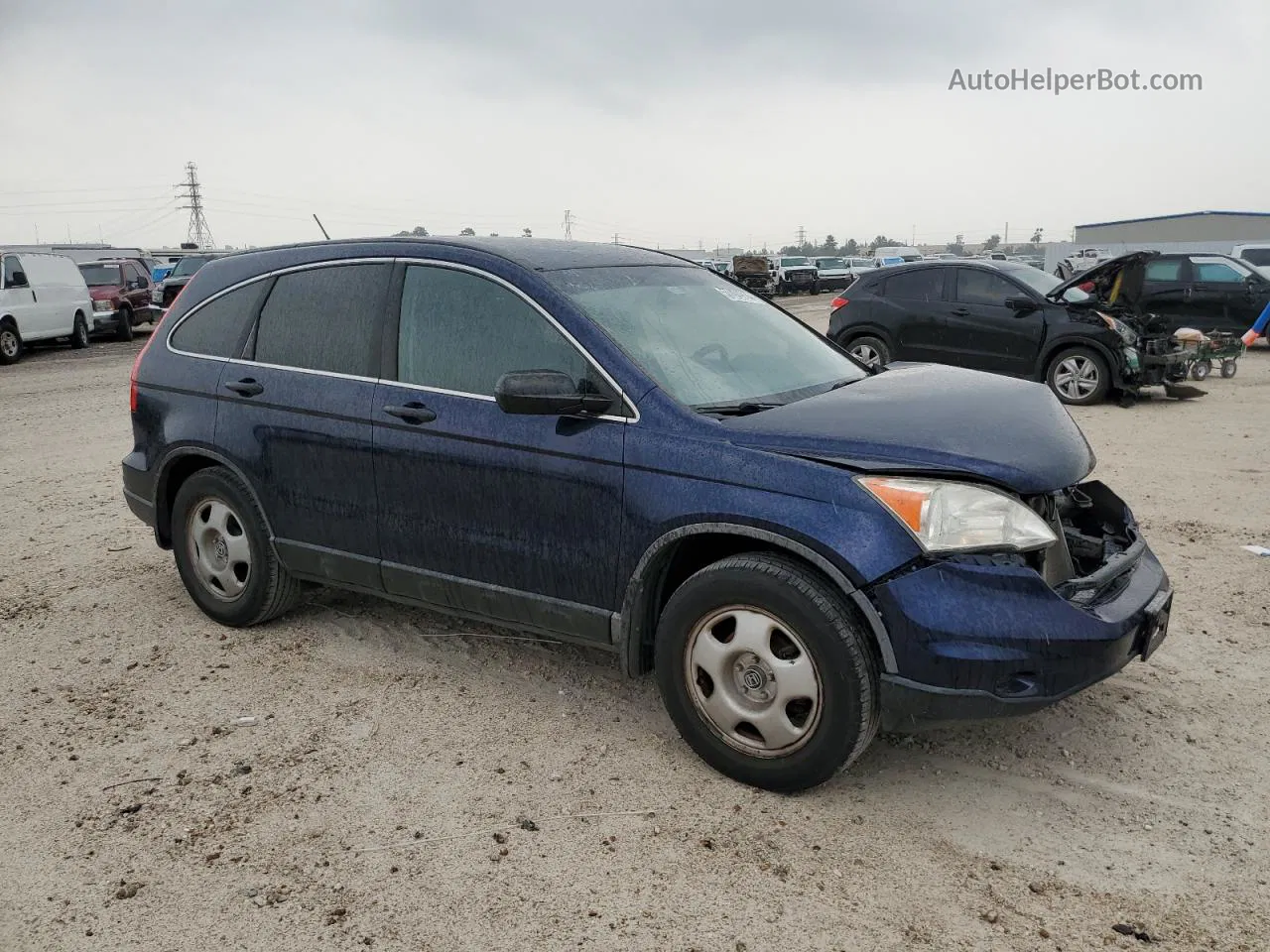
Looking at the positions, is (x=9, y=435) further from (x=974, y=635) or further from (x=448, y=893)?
(x=974, y=635)

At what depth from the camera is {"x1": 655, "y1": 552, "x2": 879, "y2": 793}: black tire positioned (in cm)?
317

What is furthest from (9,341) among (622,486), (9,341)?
(622,486)

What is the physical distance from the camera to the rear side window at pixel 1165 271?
16.6 m

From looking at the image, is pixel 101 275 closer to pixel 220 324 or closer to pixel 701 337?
pixel 220 324

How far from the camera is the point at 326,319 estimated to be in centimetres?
449

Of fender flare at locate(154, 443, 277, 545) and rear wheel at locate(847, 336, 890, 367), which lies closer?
fender flare at locate(154, 443, 277, 545)

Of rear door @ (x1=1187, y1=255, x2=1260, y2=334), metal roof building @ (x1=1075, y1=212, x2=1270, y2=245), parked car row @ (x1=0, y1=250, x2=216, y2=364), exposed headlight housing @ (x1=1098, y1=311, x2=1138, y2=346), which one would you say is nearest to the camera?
exposed headlight housing @ (x1=1098, y1=311, x2=1138, y2=346)

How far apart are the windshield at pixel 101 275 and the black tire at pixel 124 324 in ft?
2.47

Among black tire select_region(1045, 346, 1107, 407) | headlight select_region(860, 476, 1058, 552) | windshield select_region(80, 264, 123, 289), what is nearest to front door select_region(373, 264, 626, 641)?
headlight select_region(860, 476, 1058, 552)

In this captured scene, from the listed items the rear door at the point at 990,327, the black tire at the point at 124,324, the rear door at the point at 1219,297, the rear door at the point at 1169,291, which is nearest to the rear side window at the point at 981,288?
the rear door at the point at 990,327

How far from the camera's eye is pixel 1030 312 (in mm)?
11781

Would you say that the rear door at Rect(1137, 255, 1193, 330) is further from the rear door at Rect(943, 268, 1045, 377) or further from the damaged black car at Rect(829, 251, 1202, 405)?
the rear door at Rect(943, 268, 1045, 377)

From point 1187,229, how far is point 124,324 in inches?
3145

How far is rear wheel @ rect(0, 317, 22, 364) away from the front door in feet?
58.5
